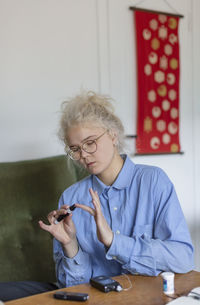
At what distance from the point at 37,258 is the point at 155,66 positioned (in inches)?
69.9

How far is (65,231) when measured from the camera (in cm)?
146

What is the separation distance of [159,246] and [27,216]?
0.99 meters

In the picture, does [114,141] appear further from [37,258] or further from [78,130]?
[37,258]

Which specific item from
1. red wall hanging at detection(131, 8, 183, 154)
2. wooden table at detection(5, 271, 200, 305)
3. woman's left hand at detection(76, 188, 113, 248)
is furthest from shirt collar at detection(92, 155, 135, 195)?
red wall hanging at detection(131, 8, 183, 154)

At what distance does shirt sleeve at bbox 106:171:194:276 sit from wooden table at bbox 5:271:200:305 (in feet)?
0.20

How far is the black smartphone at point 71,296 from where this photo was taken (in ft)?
3.54

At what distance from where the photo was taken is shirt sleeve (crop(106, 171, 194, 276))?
1.29 meters

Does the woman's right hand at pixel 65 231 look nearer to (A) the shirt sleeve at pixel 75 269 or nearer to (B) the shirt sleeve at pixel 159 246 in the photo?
(A) the shirt sleeve at pixel 75 269

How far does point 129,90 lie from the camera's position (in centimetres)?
292

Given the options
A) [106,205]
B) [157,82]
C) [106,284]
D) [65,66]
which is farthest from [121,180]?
[157,82]

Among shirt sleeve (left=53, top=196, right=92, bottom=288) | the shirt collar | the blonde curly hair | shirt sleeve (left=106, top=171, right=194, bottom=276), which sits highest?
the blonde curly hair

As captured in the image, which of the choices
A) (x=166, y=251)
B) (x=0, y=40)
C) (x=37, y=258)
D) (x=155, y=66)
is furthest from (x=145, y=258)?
(x=155, y=66)

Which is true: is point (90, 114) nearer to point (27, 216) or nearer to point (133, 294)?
point (133, 294)

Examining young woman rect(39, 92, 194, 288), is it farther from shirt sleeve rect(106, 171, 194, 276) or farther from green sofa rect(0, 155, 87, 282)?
green sofa rect(0, 155, 87, 282)
